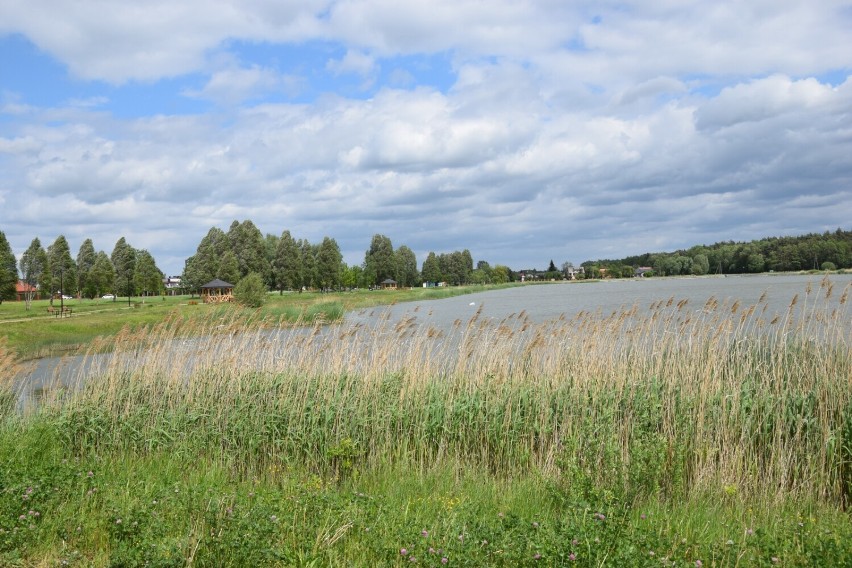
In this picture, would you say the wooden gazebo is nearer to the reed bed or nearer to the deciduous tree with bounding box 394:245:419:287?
the deciduous tree with bounding box 394:245:419:287

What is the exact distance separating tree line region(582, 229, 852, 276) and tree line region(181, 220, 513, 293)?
55.9 m

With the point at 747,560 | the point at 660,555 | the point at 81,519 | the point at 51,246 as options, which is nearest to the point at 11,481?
the point at 81,519

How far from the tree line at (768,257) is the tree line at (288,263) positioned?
55.9 m

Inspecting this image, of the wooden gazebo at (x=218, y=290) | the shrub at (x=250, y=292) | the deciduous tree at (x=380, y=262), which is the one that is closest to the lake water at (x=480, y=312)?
the shrub at (x=250, y=292)

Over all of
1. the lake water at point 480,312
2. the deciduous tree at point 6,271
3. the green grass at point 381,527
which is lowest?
the green grass at point 381,527

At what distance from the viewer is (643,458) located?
18.7ft

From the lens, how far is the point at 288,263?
7812 cm

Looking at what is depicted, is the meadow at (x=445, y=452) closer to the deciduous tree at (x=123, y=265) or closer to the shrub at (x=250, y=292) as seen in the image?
the shrub at (x=250, y=292)

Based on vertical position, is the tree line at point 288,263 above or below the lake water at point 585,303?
above

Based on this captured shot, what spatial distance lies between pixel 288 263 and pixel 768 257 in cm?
6839

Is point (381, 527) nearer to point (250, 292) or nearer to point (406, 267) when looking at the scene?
point (250, 292)

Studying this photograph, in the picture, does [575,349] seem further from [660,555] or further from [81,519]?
[81,519]

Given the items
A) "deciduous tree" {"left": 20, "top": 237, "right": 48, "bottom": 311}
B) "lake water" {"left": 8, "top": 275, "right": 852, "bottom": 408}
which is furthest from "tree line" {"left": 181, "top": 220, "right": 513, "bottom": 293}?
"lake water" {"left": 8, "top": 275, "right": 852, "bottom": 408}

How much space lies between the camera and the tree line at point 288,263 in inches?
2853
